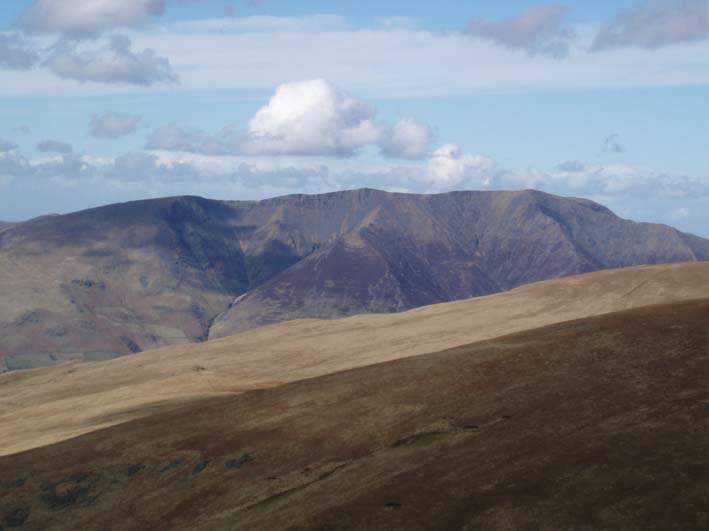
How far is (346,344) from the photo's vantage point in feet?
532

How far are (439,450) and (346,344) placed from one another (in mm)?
107737

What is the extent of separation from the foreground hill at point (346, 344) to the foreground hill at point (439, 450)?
39072 millimetres

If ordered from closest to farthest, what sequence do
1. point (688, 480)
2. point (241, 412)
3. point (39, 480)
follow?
point (688, 480) → point (39, 480) → point (241, 412)

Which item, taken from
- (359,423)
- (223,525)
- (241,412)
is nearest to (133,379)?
(241,412)

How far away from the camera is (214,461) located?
64938 mm

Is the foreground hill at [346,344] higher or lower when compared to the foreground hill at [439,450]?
lower

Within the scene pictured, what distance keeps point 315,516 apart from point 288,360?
108501 millimetres

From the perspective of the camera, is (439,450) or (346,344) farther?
(346,344)

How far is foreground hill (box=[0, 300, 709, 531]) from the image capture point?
137 ft

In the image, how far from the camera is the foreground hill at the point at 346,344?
128 metres

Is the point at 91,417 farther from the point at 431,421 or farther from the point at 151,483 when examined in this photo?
the point at 431,421

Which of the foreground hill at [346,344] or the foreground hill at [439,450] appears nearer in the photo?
the foreground hill at [439,450]

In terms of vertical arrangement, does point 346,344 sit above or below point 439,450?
below

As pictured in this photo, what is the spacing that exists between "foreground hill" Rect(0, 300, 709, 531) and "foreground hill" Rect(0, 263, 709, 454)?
39072 mm
